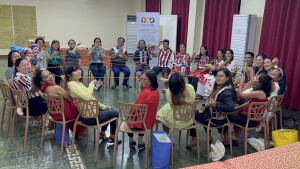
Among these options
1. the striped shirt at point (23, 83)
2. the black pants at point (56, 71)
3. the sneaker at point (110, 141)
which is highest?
the striped shirt at point (23, 83)

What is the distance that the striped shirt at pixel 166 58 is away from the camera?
232 inches

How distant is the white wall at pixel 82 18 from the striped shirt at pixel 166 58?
514cm

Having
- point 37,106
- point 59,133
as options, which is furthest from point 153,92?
point 37,106

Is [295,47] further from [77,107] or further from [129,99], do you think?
[77,107]

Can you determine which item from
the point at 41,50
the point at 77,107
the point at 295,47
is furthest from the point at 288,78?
the point at 41,50

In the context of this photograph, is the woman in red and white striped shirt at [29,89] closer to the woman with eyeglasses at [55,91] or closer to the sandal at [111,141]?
the woman with eyeglasses at [55,91]

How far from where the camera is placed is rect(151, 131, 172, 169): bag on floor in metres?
2.68

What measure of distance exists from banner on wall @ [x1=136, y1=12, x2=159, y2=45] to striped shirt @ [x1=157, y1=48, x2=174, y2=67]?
35.3 inches

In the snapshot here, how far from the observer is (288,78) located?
15.1 ft

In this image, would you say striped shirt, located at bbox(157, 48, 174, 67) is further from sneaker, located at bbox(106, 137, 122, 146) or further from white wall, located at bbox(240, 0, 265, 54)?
sneaker, located at bbox(106, 137, 122, 146)

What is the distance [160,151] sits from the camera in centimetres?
270

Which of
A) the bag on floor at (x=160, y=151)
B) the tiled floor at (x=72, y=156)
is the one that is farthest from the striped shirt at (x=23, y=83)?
the bag on floor at (x=160, y=151)

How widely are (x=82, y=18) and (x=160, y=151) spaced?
8419 millimetres

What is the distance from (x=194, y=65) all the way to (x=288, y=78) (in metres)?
2.40
